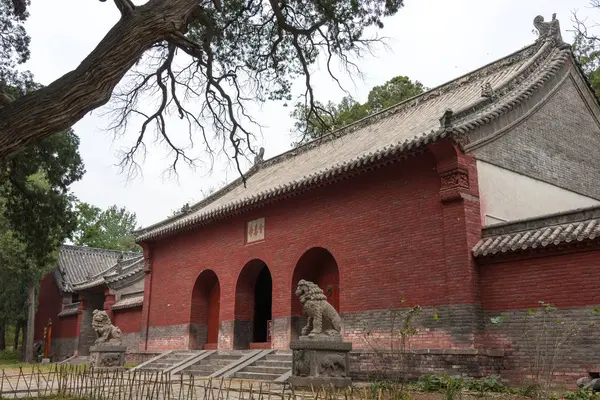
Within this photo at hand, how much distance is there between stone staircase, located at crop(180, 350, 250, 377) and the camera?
541 inches

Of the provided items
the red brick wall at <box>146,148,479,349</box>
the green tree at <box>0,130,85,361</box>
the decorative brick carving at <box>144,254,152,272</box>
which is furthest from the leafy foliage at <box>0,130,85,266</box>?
the decorative brick carving at <box>144,254,152,272</box>

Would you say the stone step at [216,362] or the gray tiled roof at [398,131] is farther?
the stone step at [216,362]

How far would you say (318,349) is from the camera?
9.66 meters

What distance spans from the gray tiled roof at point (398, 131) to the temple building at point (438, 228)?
0.19 ft

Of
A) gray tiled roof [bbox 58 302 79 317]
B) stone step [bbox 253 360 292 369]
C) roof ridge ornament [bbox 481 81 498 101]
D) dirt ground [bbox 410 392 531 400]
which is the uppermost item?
roof ridge ornament [bbox 481 81 498 101]

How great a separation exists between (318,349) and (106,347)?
8677 mm

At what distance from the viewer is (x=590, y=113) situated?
13930mm

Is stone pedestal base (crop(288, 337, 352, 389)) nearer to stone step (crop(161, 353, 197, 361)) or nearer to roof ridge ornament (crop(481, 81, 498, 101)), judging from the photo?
roof ridge ornament (crop(481, 81, 498, 101))

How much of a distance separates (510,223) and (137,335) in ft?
49.3

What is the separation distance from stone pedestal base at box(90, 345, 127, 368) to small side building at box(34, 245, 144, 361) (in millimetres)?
4423

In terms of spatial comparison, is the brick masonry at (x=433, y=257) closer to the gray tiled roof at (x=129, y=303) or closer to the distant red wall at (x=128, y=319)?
the gray tiled roof at (x=129, y=303)

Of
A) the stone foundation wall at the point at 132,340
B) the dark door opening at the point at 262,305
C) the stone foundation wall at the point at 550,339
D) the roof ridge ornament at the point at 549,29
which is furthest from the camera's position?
the stone foundation wall at the point at 132,340

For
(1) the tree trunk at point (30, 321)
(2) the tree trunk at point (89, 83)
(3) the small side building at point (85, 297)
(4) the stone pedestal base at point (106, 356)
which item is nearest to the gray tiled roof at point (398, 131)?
(3) the small side building at point (85, 297)

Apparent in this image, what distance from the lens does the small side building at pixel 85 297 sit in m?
21.8
